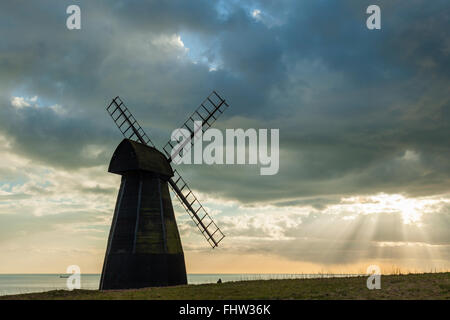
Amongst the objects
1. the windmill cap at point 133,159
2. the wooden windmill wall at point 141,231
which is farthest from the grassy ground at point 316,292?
the windmill cap at point 133,159

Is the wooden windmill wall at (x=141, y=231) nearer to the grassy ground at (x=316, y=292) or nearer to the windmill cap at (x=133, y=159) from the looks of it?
the windmill cap at (x=133, y=159)

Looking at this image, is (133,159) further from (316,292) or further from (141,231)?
(316,292)

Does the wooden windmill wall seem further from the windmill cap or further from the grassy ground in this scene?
the grassy ground

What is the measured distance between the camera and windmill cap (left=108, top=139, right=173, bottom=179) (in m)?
30.7

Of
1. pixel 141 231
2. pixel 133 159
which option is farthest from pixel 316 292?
pixel 133 159

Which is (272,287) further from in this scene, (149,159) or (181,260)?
(149,159)

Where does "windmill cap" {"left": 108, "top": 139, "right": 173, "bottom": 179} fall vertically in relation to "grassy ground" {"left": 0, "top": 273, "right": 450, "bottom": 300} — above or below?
above

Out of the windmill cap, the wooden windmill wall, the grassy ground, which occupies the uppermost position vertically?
the windmill cap

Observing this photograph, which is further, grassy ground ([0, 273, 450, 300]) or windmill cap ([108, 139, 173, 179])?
windmill cap ([108, 139, 173, 179])

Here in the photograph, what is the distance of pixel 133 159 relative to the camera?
3075 cm

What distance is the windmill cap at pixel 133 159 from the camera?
30.7 m

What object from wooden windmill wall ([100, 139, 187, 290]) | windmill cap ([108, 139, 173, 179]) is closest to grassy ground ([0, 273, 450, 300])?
wooden windmill wall ([100, 139, 187, 290])

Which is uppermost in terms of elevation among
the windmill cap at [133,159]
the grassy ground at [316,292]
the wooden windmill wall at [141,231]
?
the windmill cap at [133,159]
